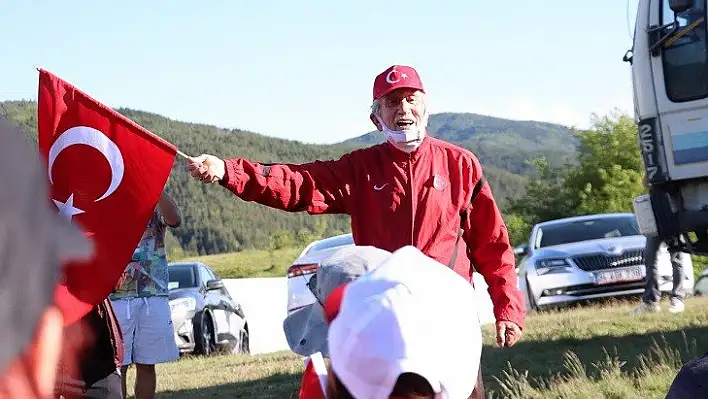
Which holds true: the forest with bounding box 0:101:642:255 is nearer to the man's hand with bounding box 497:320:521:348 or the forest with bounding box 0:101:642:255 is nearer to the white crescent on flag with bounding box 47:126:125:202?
the white crescent on flag with bounding box 47:126:125:202

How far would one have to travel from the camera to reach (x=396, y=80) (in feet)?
15.2

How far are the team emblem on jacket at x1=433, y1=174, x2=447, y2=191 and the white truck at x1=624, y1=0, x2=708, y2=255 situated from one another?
457 centimetres

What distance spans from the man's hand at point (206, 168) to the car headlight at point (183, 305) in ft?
36.2

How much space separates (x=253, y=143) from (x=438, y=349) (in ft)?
535

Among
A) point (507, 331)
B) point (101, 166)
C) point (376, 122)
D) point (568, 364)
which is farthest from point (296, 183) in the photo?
point (568, 364)

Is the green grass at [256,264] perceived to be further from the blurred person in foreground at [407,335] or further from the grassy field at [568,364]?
the blurred person in foreground at [407,335]

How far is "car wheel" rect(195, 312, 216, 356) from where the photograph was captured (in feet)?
52.7

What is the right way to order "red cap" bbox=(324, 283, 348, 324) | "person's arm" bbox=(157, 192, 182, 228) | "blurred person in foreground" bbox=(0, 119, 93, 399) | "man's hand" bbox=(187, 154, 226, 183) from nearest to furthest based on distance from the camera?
"blurred person in foreground" bbox=(0, 119, 93, 399) → "red cap" bbox=(324, 283, 348, 324) → "man's hand" bbox=(187, 154, 226, 183) → "person's arm" bbox=(157, 192, 182, 228)

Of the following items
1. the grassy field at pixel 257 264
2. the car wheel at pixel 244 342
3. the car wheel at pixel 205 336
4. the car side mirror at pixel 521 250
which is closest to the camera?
the car side mirror at pixel 521 250

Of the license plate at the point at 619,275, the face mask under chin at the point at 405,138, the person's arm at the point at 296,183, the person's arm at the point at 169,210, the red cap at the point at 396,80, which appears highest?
the red cap at the point at 396,80

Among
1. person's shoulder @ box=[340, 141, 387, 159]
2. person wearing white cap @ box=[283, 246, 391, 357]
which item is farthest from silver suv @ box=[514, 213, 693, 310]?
person wearing white cap @ box=[283, 246, 391, 357]

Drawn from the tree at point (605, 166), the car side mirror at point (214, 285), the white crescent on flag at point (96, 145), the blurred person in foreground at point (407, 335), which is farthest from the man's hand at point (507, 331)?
the tree at point (605, 166)

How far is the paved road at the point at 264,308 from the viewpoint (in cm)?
2202

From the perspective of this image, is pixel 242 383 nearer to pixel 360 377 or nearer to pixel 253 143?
pixel 360 377
